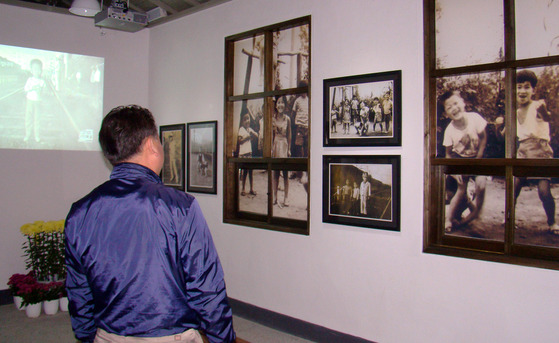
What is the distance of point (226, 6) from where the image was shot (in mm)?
4316

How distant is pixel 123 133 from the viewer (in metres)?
1.41

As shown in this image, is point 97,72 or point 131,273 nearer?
point 131,273

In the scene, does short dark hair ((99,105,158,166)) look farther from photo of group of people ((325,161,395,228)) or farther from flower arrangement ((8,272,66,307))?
flower arrangement ((8,272,66,307))

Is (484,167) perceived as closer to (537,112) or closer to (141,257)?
A: (537,112)

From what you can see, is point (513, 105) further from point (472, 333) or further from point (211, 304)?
point (211, 304)

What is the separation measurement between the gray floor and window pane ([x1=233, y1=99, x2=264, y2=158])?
1.66 meters

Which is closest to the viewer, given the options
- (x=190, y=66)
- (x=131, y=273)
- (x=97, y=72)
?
(x=131, y=273)

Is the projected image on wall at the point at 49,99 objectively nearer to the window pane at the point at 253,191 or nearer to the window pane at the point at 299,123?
the window pane at the point at 253,191

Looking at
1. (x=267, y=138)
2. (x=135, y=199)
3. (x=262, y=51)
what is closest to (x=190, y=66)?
(x=262, y=51)

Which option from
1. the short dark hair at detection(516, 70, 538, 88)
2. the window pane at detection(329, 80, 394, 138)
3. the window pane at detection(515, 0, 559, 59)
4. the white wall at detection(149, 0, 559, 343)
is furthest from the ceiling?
the short dark hair at detection(516, 70, 538, 88)

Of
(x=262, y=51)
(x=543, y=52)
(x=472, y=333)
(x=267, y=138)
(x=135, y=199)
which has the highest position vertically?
(x=262, y=51)

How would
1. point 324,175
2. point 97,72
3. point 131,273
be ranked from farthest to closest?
point 97,72 < point 324,175 < point 131,273

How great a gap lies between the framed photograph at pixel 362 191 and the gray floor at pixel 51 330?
1.19 meters

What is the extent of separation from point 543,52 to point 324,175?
172cm
